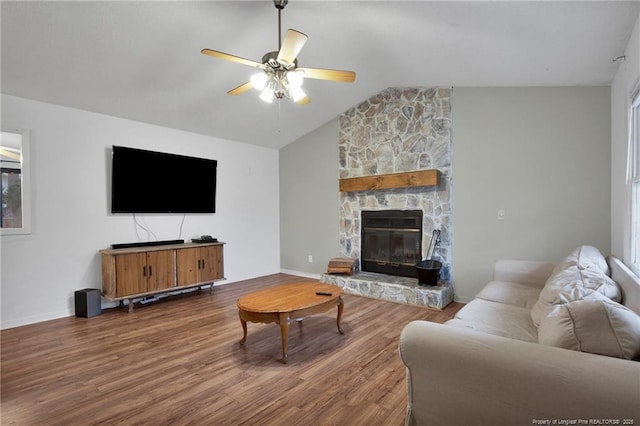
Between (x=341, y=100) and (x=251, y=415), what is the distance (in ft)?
14.1

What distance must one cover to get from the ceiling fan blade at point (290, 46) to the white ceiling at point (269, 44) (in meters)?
0.71

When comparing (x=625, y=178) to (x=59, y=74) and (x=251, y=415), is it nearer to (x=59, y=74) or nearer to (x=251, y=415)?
(x=251, y=415)

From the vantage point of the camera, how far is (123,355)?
270 centimetres

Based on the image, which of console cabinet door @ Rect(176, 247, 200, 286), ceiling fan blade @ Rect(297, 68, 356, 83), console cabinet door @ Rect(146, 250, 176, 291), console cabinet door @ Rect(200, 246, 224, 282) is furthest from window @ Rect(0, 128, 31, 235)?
ceiling fan blade @ Rect(297, 68, 356, 83)

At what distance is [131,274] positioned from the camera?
12.6 ft

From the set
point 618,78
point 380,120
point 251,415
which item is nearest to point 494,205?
point 618,78

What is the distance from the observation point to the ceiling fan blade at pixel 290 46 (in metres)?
2.14

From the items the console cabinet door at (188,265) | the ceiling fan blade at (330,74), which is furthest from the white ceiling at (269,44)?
the console cabinet door at (188,265)

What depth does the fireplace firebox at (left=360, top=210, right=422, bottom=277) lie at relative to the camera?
462 cm

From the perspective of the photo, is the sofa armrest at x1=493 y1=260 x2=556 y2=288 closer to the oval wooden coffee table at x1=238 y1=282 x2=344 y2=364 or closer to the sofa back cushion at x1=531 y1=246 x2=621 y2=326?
the sofa back cushion at x1=531 y1=246 x2=621 y2=326

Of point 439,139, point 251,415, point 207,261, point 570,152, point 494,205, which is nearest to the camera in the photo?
point 251,415

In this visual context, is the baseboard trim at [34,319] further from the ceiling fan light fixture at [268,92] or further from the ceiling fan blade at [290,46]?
the ceiling fan blade at [290,46]

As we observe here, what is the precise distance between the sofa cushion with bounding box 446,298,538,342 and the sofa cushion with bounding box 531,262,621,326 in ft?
0.34

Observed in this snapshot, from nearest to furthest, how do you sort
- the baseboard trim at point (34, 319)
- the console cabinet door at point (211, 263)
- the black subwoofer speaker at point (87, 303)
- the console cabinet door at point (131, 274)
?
the baseboard trim at point (34, 319), the black subwoofer speaker at point (87, 303), the console cabinet door at point (131, 274), the console cabinet door at point (211, 263)
